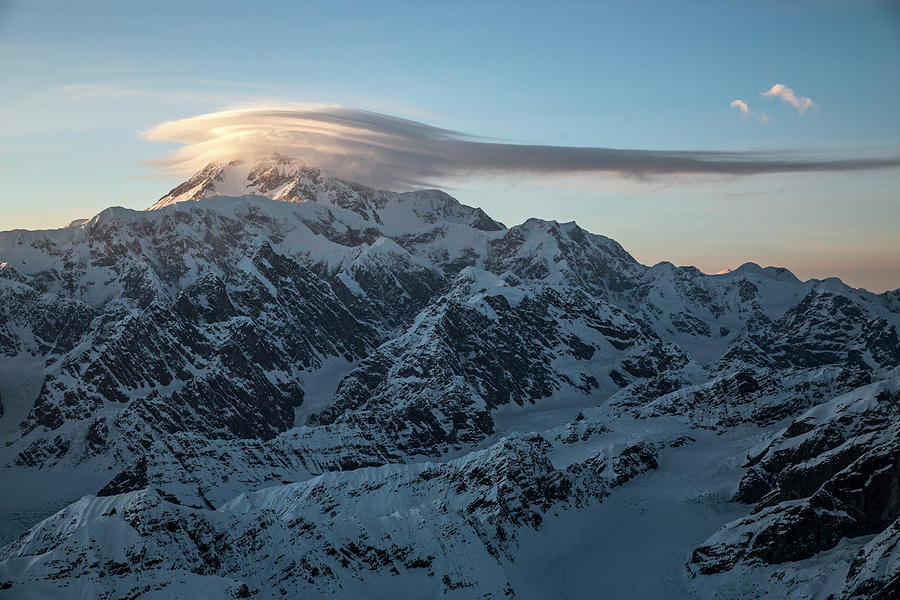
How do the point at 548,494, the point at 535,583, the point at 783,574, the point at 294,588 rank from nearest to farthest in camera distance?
the point at 294,588 < the point at 783,574 < the point at 535,583 < the point at 548,494

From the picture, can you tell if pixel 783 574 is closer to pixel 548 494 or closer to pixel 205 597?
pixel 548 494

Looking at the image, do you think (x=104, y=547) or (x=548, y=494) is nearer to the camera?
(x=104, y=547)

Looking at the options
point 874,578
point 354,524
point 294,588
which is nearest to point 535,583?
point 354,524

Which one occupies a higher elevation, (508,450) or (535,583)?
(508,450)

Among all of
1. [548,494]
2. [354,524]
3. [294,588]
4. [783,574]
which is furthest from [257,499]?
[783,574]

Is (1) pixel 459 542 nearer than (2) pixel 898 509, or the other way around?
(2) pixel 898 509

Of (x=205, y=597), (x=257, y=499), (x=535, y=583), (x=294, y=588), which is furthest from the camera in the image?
(x=257, y=499)

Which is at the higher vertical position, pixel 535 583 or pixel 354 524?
pixel 354 524

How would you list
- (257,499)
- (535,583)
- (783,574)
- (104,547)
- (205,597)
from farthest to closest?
1. (257,499)
2. (535,583)
3. (783,574)
4. (104,547)
5. (205,597)

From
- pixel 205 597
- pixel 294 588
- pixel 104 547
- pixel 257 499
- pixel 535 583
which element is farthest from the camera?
pixel 257 499

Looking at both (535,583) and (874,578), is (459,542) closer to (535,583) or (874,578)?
(535,583)
